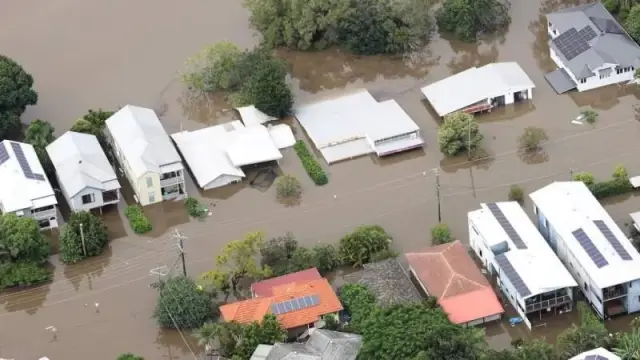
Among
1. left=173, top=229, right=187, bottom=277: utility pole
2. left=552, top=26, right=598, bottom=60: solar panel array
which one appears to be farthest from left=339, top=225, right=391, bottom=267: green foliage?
left=552, top=26, right=598, bottom=60: solar panel array

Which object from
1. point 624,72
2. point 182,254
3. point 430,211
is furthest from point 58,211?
point 624,72

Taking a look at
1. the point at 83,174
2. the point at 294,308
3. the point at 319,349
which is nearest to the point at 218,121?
the point at 83,174

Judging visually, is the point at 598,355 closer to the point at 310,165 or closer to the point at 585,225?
the point at 585,225

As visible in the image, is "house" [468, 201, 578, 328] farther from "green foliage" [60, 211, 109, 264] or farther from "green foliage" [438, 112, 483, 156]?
"green foliage" [60, 211, 109, 264]

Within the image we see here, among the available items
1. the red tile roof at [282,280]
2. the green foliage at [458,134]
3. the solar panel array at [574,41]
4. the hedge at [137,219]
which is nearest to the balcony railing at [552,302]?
the red tile roof at [282,280]

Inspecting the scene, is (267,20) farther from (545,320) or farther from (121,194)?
(545,320)

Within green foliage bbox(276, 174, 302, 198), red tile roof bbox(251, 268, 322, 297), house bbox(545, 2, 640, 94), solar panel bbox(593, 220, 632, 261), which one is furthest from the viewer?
house bbox(545, 2, 640, 94)
